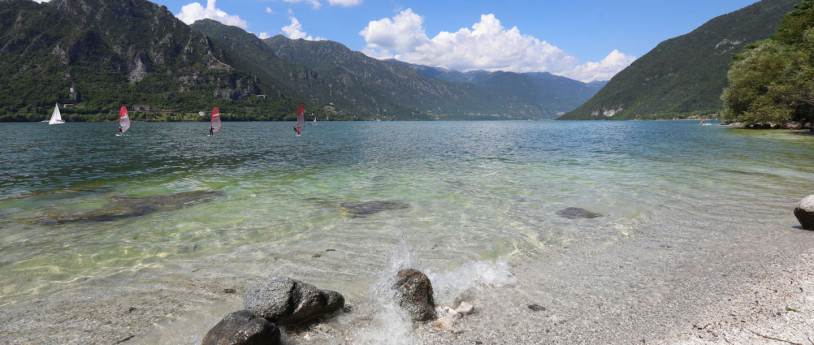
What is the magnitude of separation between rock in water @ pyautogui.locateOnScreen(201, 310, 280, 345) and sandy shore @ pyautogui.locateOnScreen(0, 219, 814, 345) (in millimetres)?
491

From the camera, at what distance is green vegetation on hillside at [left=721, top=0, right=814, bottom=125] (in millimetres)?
57000

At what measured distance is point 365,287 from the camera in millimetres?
8938

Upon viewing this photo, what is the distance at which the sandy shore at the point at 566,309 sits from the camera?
6.14 m

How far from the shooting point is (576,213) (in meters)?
16.1

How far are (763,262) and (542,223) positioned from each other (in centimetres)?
645

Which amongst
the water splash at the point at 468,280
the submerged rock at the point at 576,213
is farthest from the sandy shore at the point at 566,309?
the submerged rock at the point at 576,213

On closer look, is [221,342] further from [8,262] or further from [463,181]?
[463,181]

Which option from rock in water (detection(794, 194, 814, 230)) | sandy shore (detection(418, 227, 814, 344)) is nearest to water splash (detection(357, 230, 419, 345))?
sandy shore (detection(418, 227, 814, 344))

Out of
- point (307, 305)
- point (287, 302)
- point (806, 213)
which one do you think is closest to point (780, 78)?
point (806, 213)

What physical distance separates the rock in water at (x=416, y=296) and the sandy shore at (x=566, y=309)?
0.39 meters

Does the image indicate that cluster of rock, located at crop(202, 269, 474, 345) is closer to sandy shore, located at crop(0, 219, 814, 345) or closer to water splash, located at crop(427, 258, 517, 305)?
sandy shore, located at crop(0, 219, 814, 345)

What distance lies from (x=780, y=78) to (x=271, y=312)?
89.9m

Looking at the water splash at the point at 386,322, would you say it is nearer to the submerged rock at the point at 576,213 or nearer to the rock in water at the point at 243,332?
the rock in water at the point at 243,332

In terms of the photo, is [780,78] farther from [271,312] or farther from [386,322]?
[271,312]
